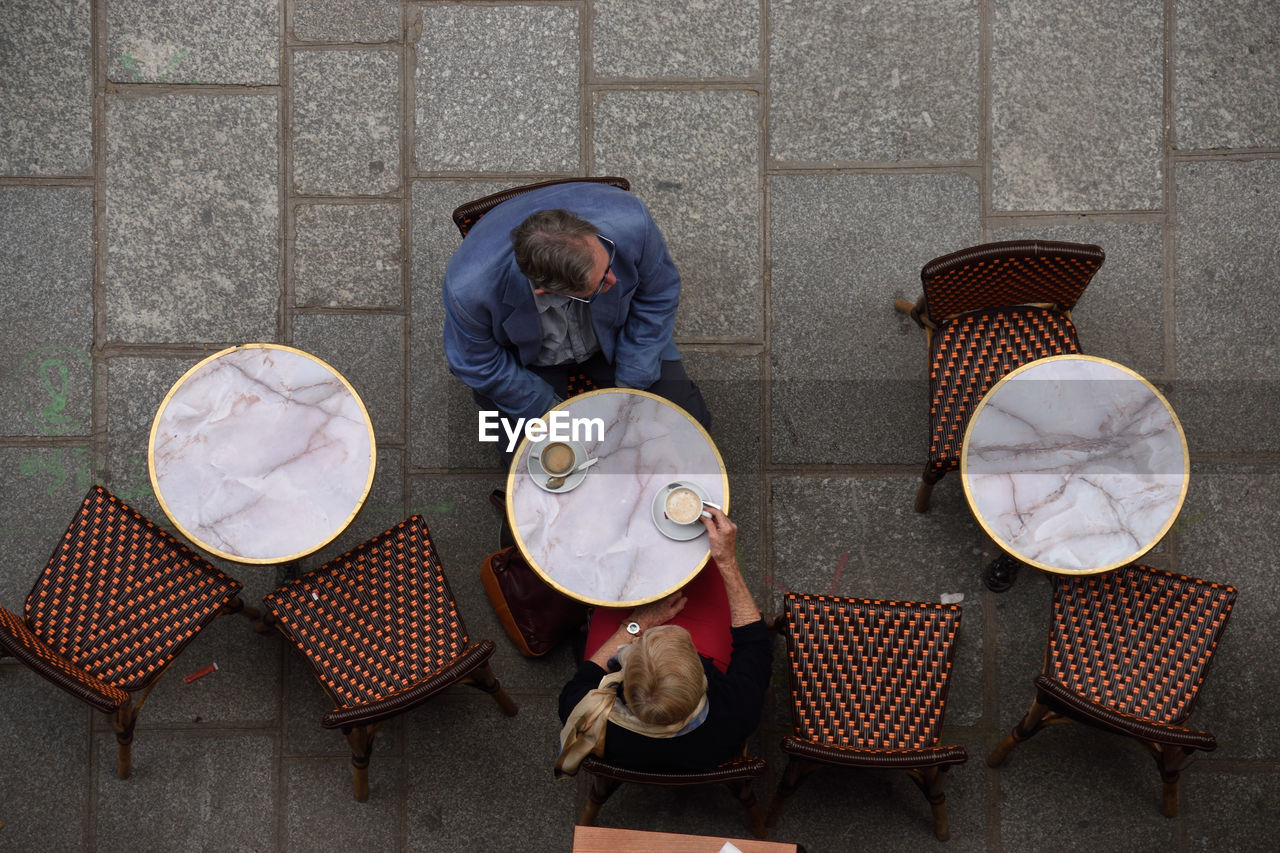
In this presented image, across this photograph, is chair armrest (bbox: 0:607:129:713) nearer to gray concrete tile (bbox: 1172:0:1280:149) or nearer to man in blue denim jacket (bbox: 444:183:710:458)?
man in blue denim jacket (bbox: 444:183:710:458)

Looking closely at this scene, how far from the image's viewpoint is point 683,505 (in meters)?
2.72

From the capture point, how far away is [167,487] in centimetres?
282

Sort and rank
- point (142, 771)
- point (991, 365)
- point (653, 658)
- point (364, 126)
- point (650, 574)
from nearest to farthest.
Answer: point (653, 658), point (650, 574), point (991, 365), point (142, 771), point (364, 126)

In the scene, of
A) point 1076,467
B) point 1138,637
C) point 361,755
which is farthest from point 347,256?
point 1138,637

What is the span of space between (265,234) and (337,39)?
0.80 m

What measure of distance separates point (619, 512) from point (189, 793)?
1.97m

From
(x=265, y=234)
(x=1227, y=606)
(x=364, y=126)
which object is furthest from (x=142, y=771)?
(x=1227, y=606)

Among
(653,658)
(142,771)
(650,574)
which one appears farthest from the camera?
(142,771)

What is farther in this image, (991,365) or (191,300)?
(191,300)

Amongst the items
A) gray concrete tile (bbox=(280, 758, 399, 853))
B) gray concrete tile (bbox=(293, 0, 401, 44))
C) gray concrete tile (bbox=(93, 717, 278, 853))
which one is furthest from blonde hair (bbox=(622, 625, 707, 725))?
gray concrete tile (bbox=(293, 0, 401, 44))

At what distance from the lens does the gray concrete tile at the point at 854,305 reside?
11.4 ft

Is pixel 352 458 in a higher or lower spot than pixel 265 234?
lower

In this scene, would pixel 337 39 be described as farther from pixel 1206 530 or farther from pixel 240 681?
pixel 1206 530

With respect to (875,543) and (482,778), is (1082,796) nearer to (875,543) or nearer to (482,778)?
(875,543)
